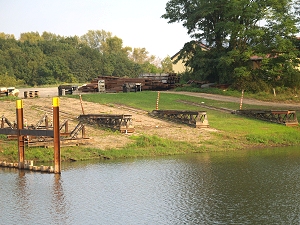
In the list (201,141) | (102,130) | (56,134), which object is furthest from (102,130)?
(56,134)

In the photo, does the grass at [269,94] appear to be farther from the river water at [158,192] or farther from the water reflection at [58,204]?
the water reflection at [58,204]

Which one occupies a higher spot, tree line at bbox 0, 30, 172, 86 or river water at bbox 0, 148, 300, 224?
tree line at bbox 0, 30, 172, 86

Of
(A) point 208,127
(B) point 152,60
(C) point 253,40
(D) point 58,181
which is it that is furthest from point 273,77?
(B) point 152,60

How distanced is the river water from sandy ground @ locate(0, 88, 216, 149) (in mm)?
3248

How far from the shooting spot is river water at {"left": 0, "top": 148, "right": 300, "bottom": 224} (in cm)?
1695

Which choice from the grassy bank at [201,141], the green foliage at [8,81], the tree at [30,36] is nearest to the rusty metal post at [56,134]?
the grassy bank at [201,141]

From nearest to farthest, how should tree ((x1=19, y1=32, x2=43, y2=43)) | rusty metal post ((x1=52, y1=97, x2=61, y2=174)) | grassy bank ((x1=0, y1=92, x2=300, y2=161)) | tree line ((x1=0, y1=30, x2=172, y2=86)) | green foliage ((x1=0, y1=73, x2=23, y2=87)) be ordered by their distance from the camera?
rusty metal post ((x1=52, y1=97, x2=61, y2=174))
grassy bank ((x1=0, y1=92, x2=300, y2=161))
green foliage ((x1=0, y1=73, x2=23, y2=87))
tree line ((x1=0, y1=30, x2=172, y2=86))
tree ((x1=19, y1=32, x2=43, y2=43))

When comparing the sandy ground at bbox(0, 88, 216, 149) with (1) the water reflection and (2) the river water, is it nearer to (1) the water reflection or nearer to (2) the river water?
(2) the river water

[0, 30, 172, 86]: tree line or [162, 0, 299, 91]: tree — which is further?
[0, 30, 172, 86]: tree line

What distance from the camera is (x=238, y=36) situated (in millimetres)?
53312

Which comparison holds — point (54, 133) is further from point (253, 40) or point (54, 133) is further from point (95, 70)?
point (95, 70)

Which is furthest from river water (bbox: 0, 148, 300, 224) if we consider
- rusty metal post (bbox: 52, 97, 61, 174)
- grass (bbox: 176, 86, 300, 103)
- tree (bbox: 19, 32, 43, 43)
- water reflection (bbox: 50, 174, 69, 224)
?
tree (bbox: 19, 32, 43, 43)

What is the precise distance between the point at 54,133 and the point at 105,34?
385ft

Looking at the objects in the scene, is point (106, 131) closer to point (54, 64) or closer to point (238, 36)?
point (238, 36)
